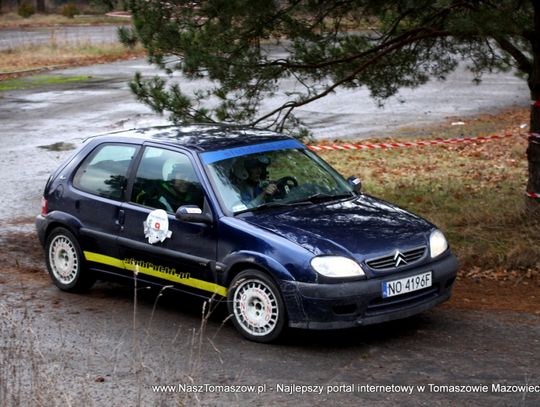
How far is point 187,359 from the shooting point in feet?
24.8

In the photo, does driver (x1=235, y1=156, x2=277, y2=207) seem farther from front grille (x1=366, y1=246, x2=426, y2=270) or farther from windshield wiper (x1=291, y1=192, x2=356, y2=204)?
front grille (x1=366, y1=246, x2=426, y2=270)

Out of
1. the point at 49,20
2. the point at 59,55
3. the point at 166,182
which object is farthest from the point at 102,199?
the point at 49,20

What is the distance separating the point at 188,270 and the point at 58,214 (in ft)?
5.86

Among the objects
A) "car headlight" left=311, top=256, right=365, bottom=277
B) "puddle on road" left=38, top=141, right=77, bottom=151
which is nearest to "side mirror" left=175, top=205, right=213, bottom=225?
"car headlight" left=311, top=256, right=365, bottom=277

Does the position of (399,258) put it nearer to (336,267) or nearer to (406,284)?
(406,284)

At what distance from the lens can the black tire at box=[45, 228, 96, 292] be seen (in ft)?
30.8

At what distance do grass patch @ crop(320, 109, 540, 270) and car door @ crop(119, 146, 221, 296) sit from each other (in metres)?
3.16

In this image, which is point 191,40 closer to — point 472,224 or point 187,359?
point 472,224

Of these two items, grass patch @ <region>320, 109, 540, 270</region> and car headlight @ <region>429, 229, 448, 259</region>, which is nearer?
car headlight @ <region>429, 229, 448, 259</region>

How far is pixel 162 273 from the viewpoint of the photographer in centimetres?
859

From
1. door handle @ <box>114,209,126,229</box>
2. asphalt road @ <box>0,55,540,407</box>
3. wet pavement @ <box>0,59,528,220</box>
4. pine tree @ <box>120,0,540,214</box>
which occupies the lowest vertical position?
wet pavement @ <box>0,59,528,220</box>

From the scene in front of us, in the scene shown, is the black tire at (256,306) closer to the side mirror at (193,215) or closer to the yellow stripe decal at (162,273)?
the yellow stripe decal at (162,273)

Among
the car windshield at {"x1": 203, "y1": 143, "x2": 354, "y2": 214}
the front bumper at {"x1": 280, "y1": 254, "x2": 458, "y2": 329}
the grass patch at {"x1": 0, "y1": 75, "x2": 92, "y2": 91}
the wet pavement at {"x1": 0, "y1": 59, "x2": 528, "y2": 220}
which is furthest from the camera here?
the grass patch at {"x1": 0, "y1": 75, "x2": 92, "y2": 91}

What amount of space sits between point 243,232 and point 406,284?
4.35 ft
